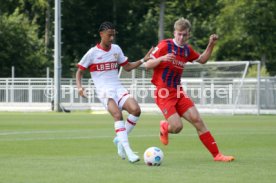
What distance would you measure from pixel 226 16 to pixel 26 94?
19.5m

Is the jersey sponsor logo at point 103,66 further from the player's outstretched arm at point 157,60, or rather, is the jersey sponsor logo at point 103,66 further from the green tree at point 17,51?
the green tree at point 17,51

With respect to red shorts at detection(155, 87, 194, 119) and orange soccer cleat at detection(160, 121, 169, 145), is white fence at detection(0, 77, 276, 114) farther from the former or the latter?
red shorts at detection(155, 87, 194, 119)

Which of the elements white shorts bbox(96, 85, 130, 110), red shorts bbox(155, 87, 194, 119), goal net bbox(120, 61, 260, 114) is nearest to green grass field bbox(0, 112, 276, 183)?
red shorts bbox(155, 87, 194, 119)

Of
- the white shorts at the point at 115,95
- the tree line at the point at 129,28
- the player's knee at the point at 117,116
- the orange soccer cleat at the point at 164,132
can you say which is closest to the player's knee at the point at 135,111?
the white shorts at the point at 115,95

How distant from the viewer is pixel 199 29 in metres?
73.7

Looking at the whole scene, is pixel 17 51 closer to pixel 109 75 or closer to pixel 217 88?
pixel 217 88

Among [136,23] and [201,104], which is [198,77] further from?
[136,23]

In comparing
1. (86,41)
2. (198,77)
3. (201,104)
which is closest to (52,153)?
(201,104)

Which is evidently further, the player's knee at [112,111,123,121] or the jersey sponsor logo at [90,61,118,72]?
the jersey sponsor logo at [90,61,118,72]

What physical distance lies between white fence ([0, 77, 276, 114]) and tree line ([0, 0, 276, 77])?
1092 centimetres

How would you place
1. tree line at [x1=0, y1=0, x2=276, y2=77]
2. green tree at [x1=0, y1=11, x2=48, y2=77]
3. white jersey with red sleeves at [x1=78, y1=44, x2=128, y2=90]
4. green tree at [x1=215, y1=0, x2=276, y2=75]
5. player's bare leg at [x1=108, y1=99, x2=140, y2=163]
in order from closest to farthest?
player's bare leg at [x1=108, y1=99, x2=140, y2=163]
white jersey with red sleeves at [x1=78, y1=44, x2=128, y2=90]
green tree at [x1=0, y1=11, x2=48, y2=77]
tree line at [x1=0, y1=0, x2=276, y2=77]
green tree at [x1=215, y1=0, x2=276, y2=75]

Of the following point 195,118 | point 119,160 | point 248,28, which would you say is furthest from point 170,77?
point 248,28

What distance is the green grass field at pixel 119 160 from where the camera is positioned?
35.0 feet

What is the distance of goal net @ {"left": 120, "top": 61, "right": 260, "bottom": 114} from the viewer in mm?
40312
